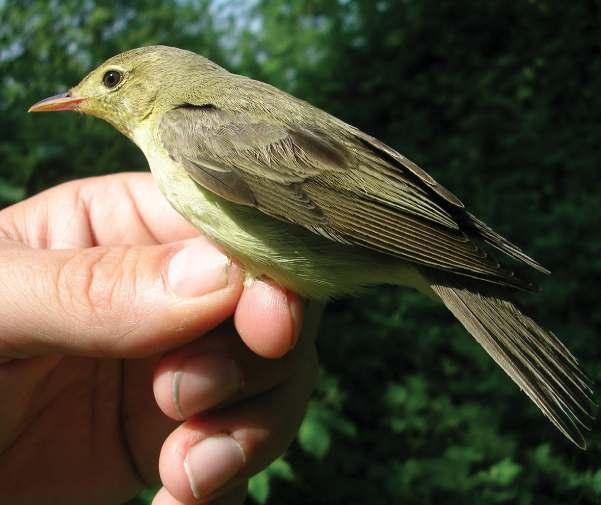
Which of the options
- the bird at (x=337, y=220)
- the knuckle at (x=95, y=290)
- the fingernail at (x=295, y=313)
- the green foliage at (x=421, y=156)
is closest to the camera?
the knuckle at (x=95, y=290)

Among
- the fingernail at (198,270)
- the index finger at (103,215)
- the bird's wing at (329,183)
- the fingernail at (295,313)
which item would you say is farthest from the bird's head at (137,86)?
the fingernail at (295,313)

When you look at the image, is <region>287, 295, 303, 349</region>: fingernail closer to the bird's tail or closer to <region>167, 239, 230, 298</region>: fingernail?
<region>167, 239, 230, 298</region>: fingernail

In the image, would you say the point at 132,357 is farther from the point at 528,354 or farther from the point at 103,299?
the point at 528,354

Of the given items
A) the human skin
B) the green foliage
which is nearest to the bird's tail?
the human skin

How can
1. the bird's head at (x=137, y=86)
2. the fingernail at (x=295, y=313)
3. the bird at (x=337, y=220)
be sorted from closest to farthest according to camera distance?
the bird at (x=337, y=220) → the fingernail at (x=295, y=313) → the bird's head at (x=137, y=86)

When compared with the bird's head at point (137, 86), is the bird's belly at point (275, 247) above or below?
below

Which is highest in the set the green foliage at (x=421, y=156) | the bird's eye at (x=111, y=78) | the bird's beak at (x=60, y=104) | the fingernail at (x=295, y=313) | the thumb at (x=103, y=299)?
the bird's eye at (x=111, y=78)

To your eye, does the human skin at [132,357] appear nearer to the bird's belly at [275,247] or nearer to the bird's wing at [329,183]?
the bird's belly at [275,247]

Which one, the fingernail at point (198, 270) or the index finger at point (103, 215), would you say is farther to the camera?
the index finger at point (103, 215)
